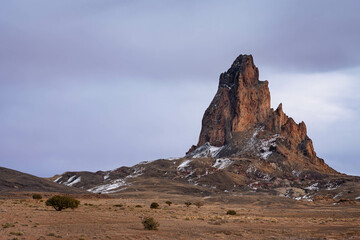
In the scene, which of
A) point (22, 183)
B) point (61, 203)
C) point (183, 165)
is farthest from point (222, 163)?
point (61, 203)

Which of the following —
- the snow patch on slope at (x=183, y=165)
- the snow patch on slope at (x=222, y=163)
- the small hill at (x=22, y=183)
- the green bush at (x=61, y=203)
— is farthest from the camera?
the snow patch on slope at (x=183, y=165)

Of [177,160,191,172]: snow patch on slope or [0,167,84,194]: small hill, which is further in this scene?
[177,160,191,172]: snow patch on slope

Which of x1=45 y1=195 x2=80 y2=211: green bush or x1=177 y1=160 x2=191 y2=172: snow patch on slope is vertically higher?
x1=177 y1=160 x2=191 y2=172: snow patch on slope

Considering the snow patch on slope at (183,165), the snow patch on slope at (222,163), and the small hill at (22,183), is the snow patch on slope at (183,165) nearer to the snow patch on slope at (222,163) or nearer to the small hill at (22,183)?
the snow patch on slope at (222,163)

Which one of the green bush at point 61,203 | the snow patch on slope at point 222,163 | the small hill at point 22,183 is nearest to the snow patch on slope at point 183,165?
the snow patch on slope at point 222,163

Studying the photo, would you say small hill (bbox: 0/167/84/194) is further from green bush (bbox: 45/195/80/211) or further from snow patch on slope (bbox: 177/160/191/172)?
snow patch on slope (bbox: 177/160/191/172)

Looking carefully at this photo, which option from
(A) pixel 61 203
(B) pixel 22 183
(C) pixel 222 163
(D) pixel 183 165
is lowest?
(A) pixel 61 203

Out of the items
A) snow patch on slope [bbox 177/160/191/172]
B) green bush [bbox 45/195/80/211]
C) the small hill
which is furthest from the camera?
snow patch on slope [bbox 177/160/191/172]

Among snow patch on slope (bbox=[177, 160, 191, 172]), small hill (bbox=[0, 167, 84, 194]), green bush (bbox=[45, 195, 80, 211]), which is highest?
snow patch on slope (bbox=[177, 160, 191, 172])

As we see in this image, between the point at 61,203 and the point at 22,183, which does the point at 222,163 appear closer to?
the point at 22,183

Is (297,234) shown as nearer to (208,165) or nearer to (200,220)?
(200,220)

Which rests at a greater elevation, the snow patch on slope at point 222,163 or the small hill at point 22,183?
the snow patch on slope at point 222,163

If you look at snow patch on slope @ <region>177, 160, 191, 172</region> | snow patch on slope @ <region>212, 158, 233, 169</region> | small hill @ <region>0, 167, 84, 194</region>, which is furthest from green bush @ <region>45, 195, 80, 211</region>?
snow patch on slope @ <region>177, 160, 191, 172</region>

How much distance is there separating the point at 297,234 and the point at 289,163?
6636 inches
